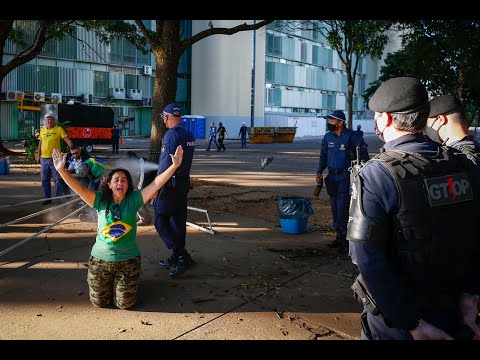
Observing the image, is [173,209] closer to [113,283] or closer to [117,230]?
[117,230]

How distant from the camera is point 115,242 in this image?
464 cm

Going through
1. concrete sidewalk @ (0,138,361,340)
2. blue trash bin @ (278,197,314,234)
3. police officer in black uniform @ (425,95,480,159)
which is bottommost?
concrete sidewalk @ (0,138,361,340)

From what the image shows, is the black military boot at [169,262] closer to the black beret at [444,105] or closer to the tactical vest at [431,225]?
the black beret at [444,105]

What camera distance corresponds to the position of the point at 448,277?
225 centimetres

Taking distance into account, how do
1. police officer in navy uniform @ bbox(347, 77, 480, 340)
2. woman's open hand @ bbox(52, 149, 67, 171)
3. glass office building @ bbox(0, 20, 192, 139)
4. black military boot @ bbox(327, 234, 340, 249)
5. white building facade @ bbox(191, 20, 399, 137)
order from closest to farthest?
1. police officer in navy uniform @ bbox(347, 77, 480, 340)
2. woman's open hand @ bbox(52, 149, 67, 171)
3. black military boot @ bbox(327, 234, 340, 249)
4. glass office building @ bbox(0, 20, 192, 139)
5. white building facade @ bbox(191, 20, 399, 137)

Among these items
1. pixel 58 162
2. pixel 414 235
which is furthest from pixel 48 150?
pixel 414 235

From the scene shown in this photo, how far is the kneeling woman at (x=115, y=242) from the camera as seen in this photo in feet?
15.0

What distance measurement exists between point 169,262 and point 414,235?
4.10 meters

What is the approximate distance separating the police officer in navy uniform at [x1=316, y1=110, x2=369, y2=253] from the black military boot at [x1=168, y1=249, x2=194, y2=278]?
215 centimetres

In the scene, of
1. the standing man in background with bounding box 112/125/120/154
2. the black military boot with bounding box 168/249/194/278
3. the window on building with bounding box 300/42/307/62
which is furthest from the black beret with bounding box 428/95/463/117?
the window on building with bounding box 300/42/307/62

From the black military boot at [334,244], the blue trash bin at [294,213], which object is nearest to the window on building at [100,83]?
the blue trash bin at [294,213]

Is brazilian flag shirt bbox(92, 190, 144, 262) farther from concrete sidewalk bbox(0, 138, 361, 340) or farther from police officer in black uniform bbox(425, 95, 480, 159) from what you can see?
police officer in black uniform bbox(425, 95, 480, 159)

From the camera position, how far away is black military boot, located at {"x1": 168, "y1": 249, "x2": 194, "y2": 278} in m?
5.63
